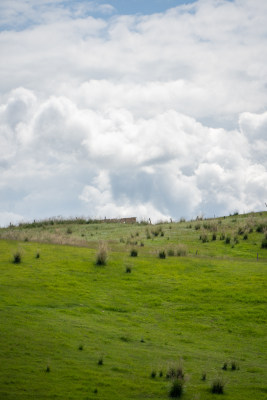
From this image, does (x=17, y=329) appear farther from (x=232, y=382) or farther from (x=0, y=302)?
(x=232, y=382)

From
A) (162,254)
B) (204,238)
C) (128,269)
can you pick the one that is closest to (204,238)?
(204,238)

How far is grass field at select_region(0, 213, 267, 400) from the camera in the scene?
40.1 feet

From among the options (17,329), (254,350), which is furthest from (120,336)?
(254,350)

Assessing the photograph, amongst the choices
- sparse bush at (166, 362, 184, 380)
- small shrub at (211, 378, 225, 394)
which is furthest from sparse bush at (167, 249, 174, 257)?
small shrub at (211, 378, 225, 394)

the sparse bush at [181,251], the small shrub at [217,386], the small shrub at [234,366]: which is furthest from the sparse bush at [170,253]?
the small shrub at [217,386]

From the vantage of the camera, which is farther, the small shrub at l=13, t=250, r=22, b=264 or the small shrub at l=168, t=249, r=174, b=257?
the small shrub at l=168, t=249, r=174, b=257

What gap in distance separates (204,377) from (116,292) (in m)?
10.3

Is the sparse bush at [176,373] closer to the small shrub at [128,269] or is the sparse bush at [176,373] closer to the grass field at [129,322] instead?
the grass field at [129,322]

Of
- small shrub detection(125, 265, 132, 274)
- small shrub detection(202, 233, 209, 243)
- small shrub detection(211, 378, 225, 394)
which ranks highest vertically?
small shrub detection(202, 233, 209, 243)

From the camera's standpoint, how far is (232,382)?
1332 cm

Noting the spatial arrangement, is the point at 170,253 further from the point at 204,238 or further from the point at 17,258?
the point at 17,258

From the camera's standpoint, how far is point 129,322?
1911 centimetres

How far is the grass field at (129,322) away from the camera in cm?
1223

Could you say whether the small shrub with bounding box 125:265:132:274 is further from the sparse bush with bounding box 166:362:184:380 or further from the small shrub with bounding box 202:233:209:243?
the small shrub with bounding box 202:233:209:243
